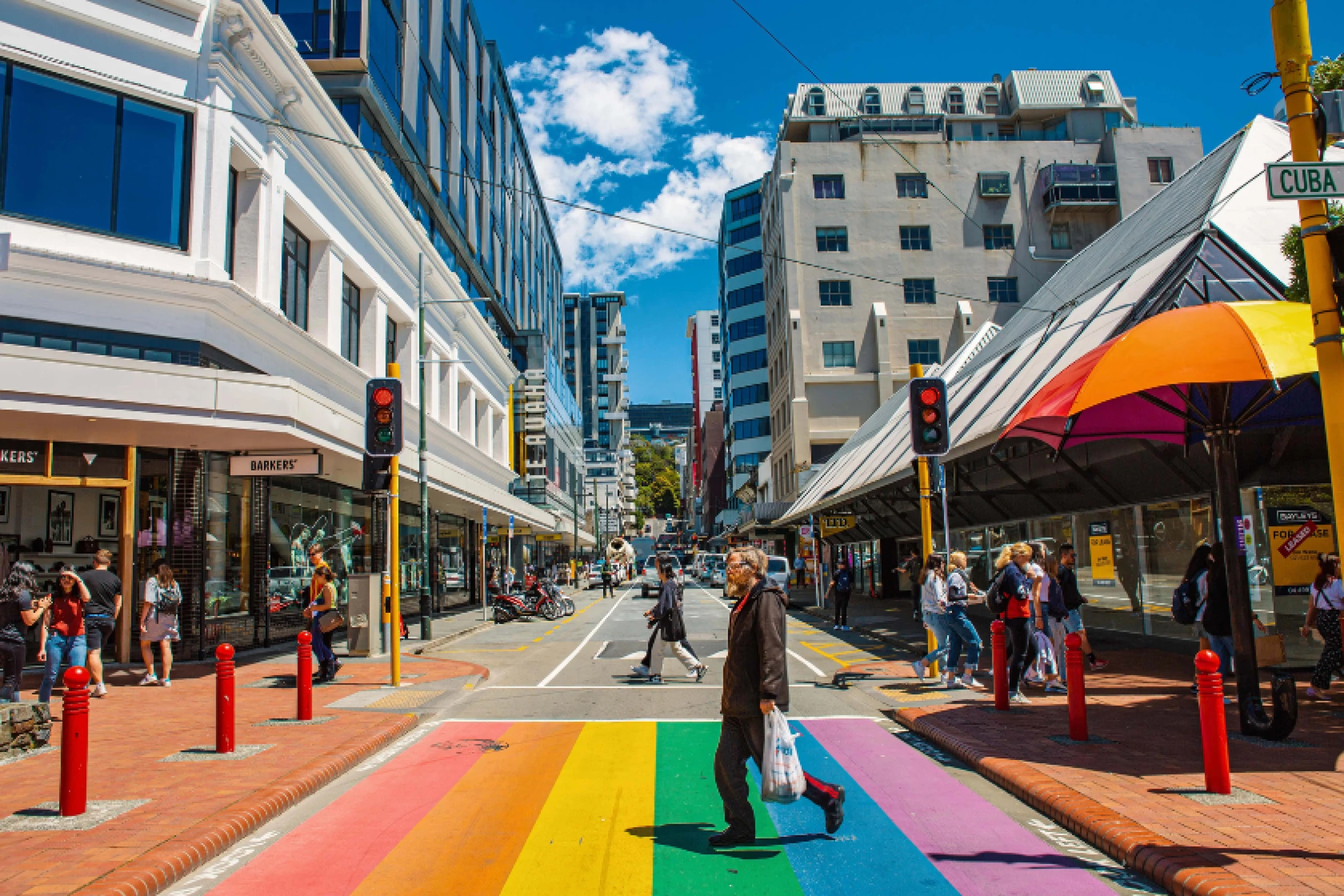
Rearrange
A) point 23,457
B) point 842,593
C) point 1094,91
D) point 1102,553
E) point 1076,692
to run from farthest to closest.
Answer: point 1094,91 → point 842,593 → point 1102,553 → point 23,457 → point 1076,692

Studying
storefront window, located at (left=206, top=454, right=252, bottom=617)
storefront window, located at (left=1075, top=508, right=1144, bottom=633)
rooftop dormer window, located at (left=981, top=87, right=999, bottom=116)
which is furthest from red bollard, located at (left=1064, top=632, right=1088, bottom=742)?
rooftop dormer window, located at (left=981, top=87, right=999, bottom=116)

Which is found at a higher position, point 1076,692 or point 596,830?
point 1076,692

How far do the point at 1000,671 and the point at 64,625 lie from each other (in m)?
10.9

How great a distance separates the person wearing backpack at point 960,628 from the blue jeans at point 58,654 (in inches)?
415

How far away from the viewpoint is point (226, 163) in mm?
15938

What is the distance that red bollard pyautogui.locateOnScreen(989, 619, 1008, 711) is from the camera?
999 centimetres

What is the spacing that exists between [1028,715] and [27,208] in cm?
1580

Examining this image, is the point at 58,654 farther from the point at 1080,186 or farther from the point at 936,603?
the point at 1080,186

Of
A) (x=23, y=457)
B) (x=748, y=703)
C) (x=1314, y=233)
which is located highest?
(x=1314, y=233)

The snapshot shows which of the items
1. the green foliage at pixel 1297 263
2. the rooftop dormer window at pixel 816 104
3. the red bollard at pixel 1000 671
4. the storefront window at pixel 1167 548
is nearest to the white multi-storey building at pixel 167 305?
the red bollard at pixel 1000 671

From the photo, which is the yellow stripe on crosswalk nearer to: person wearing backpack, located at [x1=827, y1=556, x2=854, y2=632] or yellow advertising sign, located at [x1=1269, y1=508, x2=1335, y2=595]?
yellow advertising sign, located at [x1=1269, y1=508, x2=1335, y2=595]

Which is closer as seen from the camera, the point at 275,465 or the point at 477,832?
the point at 477,832

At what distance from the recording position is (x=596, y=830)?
6043 millimetres

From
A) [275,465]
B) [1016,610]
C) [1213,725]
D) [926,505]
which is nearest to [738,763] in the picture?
[1213,725]
